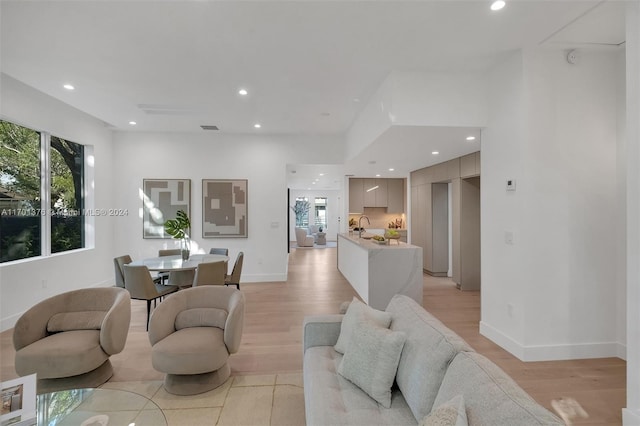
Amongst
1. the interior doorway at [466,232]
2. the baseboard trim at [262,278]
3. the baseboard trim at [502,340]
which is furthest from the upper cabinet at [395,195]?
the baseboard trim at [502,340]

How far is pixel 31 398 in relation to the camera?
1681 mm

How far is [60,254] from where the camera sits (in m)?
4.71

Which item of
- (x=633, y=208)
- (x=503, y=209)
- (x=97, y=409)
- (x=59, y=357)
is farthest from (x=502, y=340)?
(x=59, y=357)

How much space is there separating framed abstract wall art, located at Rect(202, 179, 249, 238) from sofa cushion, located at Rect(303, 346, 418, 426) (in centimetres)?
468

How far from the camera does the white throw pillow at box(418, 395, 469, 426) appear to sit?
42.6 inches

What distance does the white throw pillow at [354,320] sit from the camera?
207 centimetres

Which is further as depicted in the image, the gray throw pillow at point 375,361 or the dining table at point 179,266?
the dining table at point 179,266

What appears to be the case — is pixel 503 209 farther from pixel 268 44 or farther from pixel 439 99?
pixel 268 44

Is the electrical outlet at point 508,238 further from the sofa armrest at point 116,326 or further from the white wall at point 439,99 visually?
the sofa armrest at point 116,326

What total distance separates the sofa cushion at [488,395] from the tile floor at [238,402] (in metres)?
1.32

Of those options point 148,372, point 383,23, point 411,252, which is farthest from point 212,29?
point 411,252

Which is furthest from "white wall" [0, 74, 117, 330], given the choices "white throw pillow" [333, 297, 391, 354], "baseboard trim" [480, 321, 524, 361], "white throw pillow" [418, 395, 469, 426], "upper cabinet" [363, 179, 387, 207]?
"upper cabinet" [363, 179, 387, 207]

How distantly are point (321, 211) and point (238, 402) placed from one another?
43.4 ft

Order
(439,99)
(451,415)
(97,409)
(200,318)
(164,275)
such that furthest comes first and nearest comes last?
(164,275)
(439,99)
(200,318)
(97,409)
(451,415)
